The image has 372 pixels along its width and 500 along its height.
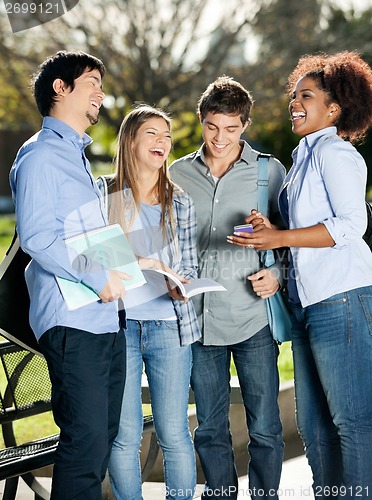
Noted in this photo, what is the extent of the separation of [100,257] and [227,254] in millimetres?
817

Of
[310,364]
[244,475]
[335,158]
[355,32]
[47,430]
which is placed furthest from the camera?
[355,32]

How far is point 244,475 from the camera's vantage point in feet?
17.5

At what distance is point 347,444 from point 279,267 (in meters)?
0.83

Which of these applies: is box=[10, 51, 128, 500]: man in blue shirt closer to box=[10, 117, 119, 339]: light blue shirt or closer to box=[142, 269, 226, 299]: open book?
box=[10, 117, 119, 339]: light blue shirt

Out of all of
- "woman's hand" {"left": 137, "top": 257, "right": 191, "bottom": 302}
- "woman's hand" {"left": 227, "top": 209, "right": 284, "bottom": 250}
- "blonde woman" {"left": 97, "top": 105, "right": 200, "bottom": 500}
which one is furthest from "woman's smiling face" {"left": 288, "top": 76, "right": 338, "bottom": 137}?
"woman's hand" {"left": 137, "top": 257, "right": 191, "bottom": 302}

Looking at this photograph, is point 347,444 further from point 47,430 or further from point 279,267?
point 47,430

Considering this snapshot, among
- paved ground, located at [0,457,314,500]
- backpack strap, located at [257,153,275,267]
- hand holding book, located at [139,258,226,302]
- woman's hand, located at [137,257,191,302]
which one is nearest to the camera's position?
hand holding book, located at [139,258,226,302]

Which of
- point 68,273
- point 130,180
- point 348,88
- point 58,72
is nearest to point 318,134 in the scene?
point 348,88

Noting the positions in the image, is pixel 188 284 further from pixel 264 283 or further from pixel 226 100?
pixel 226 100

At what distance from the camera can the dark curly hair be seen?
3525 millimetres

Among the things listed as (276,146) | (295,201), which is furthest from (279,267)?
(276,146)

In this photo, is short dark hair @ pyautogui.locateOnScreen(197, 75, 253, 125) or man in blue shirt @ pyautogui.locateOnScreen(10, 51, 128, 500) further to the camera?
short dark hair @ pyautogui.locateOnScreen(197, 75, 253, 125)

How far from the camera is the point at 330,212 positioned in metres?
3.46

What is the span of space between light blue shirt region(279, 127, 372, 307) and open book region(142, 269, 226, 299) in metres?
0.37
